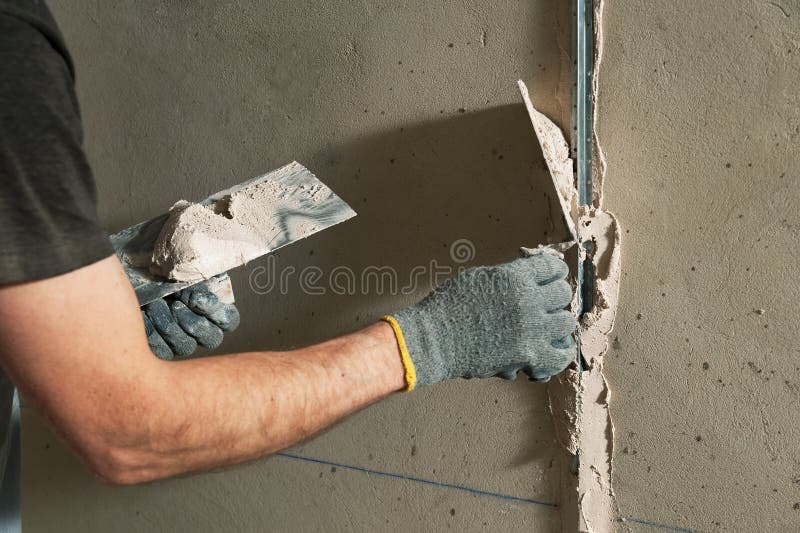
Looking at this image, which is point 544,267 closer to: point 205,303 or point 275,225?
point 275,225

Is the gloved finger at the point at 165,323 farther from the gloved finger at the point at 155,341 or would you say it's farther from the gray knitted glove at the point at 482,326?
the gray knitted glove at the point at 482,326

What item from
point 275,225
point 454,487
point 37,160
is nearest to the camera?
point 37,160

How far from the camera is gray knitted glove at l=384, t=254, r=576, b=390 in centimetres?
112

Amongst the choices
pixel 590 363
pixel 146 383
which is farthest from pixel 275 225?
pixel 590 363

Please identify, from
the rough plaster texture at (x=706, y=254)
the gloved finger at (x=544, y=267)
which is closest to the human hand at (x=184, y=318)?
the gloved finger at (x=544, y=267)

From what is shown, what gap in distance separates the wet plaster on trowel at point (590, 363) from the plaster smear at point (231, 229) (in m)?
0.48

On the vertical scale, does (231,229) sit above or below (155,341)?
above

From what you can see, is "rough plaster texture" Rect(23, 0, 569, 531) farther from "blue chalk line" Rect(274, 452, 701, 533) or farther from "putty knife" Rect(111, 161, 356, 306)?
"putty knife" Rect(111, 161, 356, 306)

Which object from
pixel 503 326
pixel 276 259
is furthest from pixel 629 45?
pixel 276 259

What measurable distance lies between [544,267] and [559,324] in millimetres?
106

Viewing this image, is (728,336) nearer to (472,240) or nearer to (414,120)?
(472,240)

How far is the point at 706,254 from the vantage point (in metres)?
1.20

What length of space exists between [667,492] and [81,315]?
1110 mm

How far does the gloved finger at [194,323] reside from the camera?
1.34 metres
